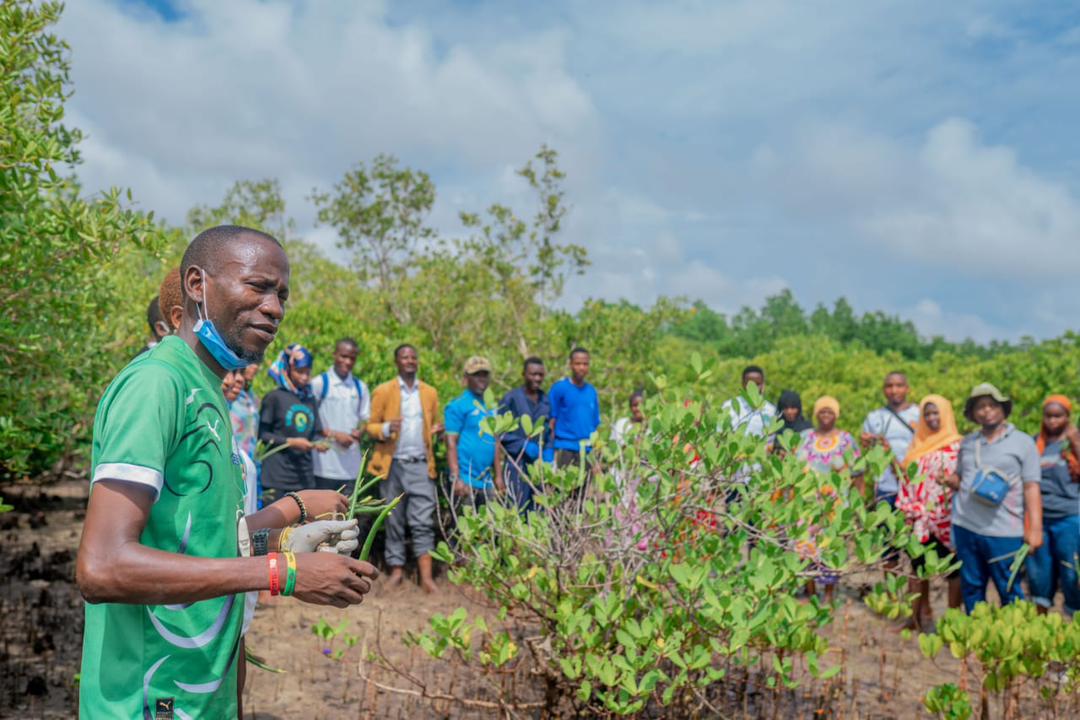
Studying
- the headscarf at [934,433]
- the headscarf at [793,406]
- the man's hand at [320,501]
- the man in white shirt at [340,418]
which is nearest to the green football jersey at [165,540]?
the man's hand at [320,501]

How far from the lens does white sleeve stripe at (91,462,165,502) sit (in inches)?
58.8

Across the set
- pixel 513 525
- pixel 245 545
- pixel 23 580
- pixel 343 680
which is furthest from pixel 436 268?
pixel 245 545

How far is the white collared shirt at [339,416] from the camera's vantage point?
256 inches

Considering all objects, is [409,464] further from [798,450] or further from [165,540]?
[165,540]

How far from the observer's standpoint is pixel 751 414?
12.5 feet

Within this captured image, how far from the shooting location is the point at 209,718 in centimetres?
171

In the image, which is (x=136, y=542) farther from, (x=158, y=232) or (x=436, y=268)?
(x=436, y=268)

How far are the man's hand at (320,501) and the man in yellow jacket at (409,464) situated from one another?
14.8ft

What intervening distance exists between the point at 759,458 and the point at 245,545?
2.51 metres

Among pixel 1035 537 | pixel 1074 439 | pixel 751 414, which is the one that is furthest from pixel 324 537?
pixel 1074 439

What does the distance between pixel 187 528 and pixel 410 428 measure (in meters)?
5.21

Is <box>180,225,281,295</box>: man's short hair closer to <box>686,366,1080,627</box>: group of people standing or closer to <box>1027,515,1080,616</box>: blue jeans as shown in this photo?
Result: <box>686,366,1080,627</box>: group of people standing

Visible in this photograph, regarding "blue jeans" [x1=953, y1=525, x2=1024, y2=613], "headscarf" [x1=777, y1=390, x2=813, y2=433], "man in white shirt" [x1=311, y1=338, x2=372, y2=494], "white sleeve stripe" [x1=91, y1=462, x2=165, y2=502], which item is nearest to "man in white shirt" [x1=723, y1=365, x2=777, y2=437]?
"headscarf" [x1=777, y1=390, x2=813, y2=433]

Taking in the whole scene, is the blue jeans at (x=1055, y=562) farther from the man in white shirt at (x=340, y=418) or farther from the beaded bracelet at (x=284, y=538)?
the beaded bracelet at (x=284, y=538)
